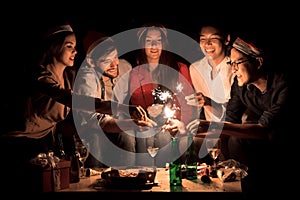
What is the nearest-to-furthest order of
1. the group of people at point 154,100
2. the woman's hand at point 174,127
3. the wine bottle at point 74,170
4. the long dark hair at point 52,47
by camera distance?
the wine bottle at point 74,170, the group of people at point 154,100, the woman's hand at point 174,127, the long dark hair at point 52,47

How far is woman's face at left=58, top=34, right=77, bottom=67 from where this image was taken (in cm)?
420

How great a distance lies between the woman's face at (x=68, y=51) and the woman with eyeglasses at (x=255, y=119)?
5.70 ft

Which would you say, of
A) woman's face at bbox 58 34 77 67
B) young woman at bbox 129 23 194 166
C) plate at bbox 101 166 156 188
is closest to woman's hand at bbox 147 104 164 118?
young woman at bbox 129 23 194 166

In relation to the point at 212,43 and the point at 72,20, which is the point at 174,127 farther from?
the point at 72,20

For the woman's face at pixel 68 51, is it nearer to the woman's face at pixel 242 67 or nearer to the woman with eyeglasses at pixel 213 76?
the woman with eyeglasses at pixel 213 76

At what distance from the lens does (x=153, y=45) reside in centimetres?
429

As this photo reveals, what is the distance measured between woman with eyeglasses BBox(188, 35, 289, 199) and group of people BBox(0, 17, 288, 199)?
0.04ft

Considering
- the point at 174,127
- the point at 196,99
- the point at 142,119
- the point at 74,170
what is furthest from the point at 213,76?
the point at 74,170

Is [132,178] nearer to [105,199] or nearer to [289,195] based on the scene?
[105,199]

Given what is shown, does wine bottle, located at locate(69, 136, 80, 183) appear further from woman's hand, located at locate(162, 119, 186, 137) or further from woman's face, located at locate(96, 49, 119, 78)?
woman's face, located at locate(96, 49, 119, 78)

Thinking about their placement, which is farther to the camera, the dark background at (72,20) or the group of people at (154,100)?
the dark background at (72,20)

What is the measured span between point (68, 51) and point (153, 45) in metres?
1.07

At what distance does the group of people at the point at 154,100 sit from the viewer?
12.8 ft

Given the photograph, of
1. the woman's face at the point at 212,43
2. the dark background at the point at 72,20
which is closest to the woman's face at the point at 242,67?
the woman's face at the point at 212,43
